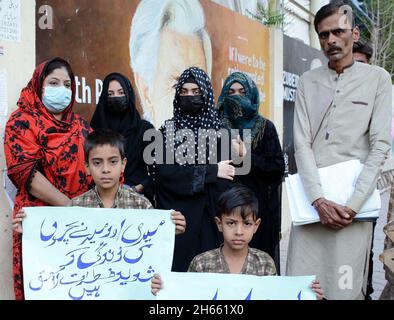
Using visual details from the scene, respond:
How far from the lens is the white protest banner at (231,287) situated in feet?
7.68

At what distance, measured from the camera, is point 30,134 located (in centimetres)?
287

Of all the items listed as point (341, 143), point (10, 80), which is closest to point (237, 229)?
point (341, 143)

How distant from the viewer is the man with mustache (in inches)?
113

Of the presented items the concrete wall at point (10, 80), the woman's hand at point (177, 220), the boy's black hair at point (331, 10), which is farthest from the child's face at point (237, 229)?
the concrete wall at point (10, 80)

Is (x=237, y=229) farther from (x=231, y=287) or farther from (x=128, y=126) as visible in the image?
(x=128, y=126)

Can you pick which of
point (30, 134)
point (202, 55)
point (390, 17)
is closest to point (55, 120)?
point (30, 134)

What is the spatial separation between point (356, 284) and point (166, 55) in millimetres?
3127

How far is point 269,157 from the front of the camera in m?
3.58

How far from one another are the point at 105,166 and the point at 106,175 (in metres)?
0.05

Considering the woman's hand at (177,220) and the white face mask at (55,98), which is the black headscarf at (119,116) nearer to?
the white face mask at (55,98)

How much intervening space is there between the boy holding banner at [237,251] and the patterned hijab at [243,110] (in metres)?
0.96

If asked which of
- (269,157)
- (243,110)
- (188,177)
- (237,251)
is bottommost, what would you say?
(237,251)

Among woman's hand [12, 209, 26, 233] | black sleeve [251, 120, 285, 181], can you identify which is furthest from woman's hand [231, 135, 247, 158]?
woman's hand [12, 209, 26, 233]
